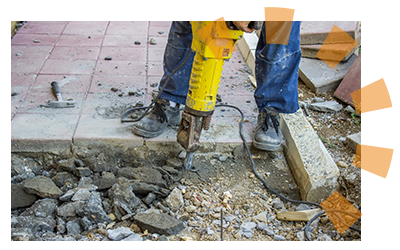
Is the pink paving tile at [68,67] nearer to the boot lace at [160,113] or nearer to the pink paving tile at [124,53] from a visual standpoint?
the pink paving tile at [124,53]

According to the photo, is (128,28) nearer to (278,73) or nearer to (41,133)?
(41,133)

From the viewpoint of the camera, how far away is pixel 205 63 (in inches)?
82.0

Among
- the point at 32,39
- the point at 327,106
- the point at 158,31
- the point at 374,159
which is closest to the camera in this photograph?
the point at 374,159

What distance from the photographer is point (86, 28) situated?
459 cm

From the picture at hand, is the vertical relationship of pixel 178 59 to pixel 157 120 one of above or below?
above

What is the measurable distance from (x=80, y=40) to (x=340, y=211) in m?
3.56

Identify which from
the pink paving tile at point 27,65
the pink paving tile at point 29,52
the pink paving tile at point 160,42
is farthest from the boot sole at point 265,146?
the pink paving tile at point 29,52

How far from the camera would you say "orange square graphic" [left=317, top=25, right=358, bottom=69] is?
3.78 meters

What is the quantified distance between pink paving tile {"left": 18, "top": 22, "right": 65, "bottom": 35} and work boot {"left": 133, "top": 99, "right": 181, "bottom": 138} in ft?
7.92

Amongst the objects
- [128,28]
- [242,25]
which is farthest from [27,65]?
[242,25]

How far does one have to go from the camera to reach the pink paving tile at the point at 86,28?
448 cm

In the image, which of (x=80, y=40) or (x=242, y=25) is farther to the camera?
(x=80, y=40)
